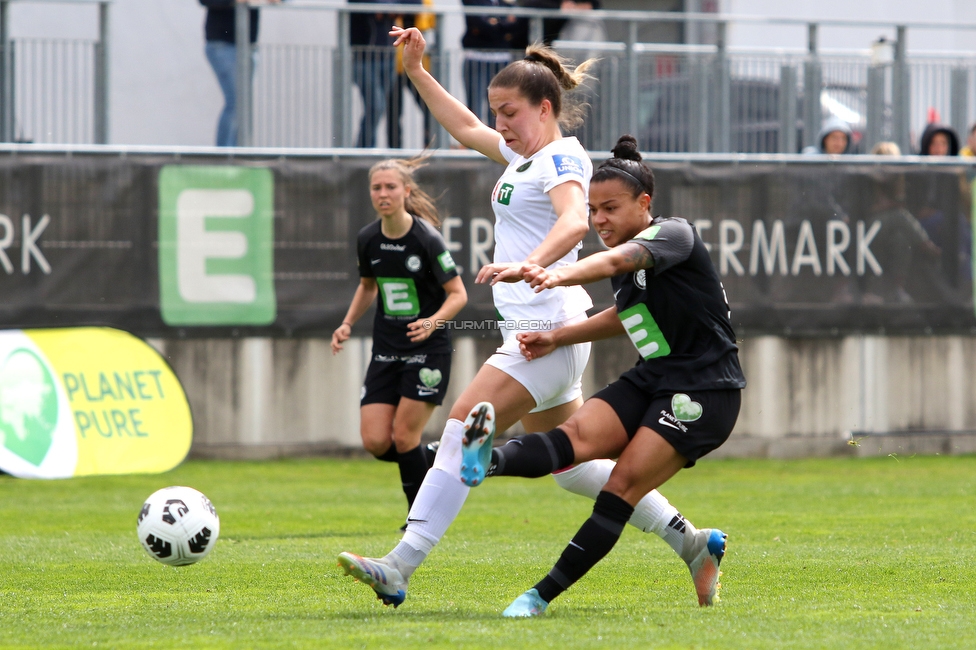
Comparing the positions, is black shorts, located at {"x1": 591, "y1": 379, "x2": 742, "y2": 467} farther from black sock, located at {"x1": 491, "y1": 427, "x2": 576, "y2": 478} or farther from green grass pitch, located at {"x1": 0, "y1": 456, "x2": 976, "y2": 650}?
green grass pitch, located at {"x1": 0, "y1": 456, "x2": 976, "y2": 650}

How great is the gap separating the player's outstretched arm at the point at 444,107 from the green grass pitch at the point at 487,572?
81.5 inches

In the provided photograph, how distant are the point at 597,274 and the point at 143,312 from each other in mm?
9063

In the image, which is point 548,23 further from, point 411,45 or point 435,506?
point 435,506

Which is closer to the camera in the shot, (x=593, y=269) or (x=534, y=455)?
(x=593, y=269)

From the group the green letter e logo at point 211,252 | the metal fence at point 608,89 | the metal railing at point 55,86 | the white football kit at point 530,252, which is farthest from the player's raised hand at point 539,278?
the metal railing at point 55,86

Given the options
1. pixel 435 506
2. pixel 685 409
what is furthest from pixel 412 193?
pixel 685 409

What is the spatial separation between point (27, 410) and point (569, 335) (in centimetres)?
774

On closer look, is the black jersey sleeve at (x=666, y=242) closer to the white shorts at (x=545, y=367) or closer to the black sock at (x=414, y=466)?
the white shorts at (x=545, y=367)

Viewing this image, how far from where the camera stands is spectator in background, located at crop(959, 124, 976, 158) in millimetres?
14789

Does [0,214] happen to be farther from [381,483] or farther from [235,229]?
[381,483]

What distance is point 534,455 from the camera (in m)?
5.09

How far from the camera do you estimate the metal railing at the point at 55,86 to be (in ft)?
42.6

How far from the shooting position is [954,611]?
17.7 feet

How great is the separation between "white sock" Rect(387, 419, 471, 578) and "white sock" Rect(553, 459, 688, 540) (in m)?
0.52
